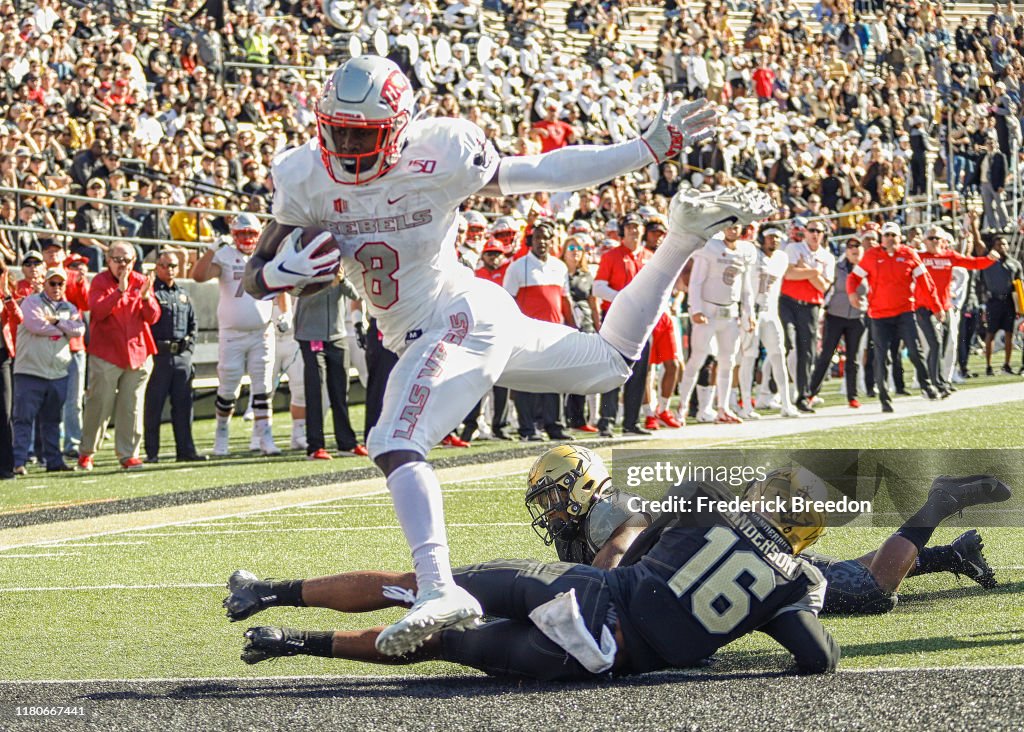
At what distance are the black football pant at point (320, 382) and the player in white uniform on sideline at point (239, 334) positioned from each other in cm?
40

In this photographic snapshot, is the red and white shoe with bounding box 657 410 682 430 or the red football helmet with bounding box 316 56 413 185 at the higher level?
the red football helmet with bounding box 316 56 413 185

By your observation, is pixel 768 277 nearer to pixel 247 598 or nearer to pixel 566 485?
Result: pixel 566 485

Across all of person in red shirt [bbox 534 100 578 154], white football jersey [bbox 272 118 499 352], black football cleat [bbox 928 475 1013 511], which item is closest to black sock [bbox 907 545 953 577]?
black football cleat [bbox 928 475 1013 511]

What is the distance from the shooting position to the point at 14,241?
46.7 feet

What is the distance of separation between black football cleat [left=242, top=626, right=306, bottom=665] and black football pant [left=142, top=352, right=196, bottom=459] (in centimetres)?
752

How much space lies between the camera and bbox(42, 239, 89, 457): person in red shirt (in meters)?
12.0

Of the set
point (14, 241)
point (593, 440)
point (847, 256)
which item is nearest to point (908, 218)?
point (847, 256)

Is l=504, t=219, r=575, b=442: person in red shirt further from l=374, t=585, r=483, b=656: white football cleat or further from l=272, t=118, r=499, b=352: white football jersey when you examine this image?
l=374, t=585, r=483, b=656: white football cleat

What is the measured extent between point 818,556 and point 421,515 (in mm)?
1594

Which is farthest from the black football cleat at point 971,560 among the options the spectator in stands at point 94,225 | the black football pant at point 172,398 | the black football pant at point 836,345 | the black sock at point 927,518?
the spectator in stands at point 94,225

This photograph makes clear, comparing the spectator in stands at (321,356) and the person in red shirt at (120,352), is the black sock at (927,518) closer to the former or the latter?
the spectator in stands at (321,356)

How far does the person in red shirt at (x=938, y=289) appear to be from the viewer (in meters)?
16.1

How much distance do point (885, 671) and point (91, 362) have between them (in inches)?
334

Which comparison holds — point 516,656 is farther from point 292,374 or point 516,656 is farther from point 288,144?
point 288,144
